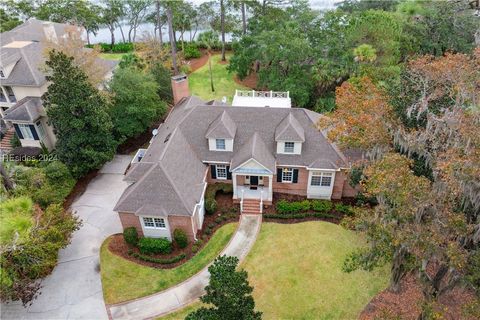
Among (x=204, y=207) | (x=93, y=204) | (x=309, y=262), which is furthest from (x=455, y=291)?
(x=93, y=204)

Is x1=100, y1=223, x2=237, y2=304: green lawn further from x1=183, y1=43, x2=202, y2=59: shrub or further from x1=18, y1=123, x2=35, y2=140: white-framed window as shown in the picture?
x1=183, y1=43, x2=202, y2=59: shrub

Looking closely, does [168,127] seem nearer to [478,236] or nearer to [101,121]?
[101,121]

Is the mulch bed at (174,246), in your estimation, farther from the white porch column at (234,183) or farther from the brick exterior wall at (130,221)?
the brick exterior wall at (130,221)

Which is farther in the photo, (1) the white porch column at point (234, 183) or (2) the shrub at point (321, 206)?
(1) the white porch column at point (234, 183)

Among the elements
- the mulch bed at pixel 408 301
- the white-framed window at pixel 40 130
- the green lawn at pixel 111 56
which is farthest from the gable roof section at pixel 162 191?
the green lawn at pixel 111 56

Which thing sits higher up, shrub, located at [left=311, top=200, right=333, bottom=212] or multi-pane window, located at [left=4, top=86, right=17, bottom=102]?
multi-pane window, located at [left=4, top=86, right=17, bottom=102]

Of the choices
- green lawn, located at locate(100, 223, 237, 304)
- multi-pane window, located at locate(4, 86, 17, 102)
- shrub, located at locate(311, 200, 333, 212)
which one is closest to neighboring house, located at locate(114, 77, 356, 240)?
shrub, located at locate(311, 200, 333, 212)

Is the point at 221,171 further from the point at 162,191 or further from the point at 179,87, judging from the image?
the point at 179,87
